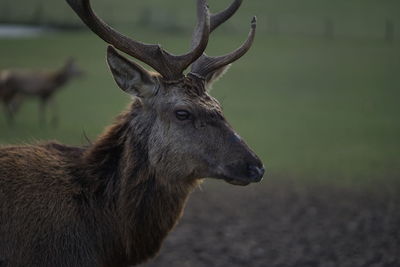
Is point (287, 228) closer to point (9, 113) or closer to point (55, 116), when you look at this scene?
point (55, 116)

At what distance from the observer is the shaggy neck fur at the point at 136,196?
4.87 metres

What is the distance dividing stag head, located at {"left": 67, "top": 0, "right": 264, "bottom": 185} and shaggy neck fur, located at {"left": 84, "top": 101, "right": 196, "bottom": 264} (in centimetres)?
10

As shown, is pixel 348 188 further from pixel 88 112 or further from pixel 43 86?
pixel 43 86

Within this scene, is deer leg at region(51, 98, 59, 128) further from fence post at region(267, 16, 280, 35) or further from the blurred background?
fence post at region(267, 16, 280, 35)

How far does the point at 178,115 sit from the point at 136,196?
0.74m

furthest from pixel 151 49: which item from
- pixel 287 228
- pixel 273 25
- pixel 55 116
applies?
pixel 273 25

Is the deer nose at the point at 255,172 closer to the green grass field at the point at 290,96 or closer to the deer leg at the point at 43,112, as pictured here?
the green grass field at the point at 290,96

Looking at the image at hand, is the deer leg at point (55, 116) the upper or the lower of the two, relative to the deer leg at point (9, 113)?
upper

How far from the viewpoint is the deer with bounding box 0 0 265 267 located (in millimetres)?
4648

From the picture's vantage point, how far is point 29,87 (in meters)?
18.1

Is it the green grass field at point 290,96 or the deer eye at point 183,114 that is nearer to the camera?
the deer eye at point 183,114

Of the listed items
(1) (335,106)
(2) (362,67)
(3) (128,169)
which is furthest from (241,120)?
(3) (128,169)

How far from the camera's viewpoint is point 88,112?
17.0 meters

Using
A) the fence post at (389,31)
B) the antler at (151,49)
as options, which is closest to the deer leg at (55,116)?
the antler at (151,49)
